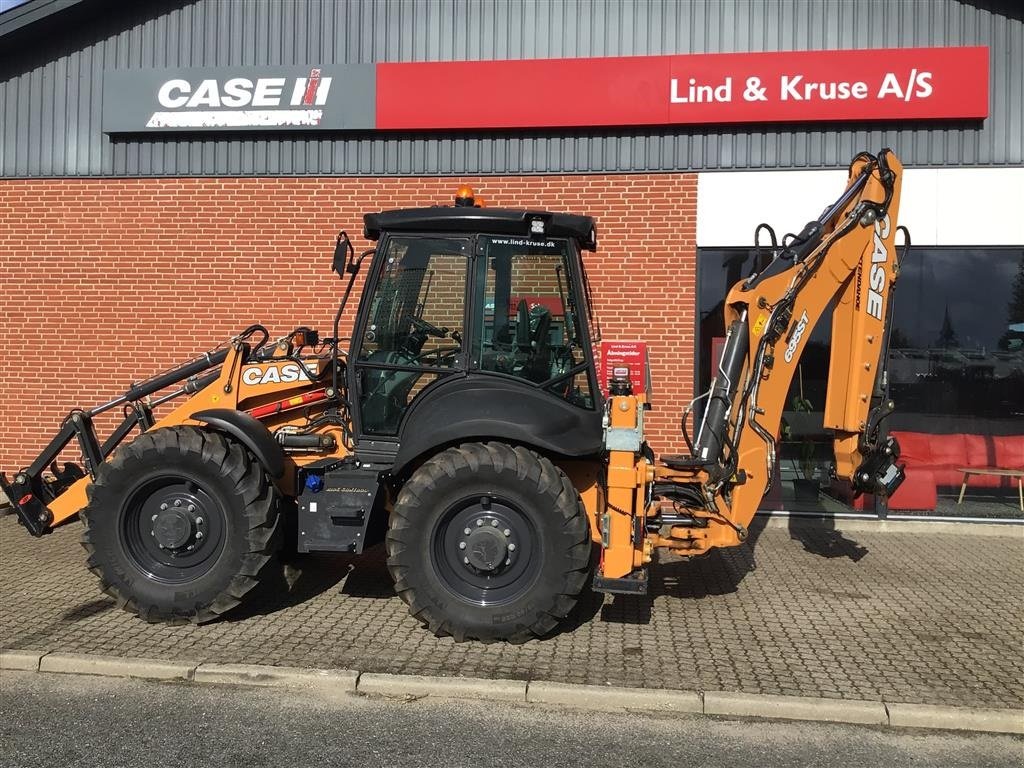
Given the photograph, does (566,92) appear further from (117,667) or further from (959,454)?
(117,667)

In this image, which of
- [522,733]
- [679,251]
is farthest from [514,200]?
[522,733]

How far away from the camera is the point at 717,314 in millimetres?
8922

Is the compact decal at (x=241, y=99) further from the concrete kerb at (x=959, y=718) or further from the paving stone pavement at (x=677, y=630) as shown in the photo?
the concrete kerb at (x=959, y=718)

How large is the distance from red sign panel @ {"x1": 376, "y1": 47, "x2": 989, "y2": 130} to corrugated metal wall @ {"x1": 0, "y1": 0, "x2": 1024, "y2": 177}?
20cm

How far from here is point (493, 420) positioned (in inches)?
198

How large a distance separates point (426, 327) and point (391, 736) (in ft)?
8.37

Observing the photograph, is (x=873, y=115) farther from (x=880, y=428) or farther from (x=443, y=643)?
(x=443, y=643)

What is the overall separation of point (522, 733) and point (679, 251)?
6059 millimetres

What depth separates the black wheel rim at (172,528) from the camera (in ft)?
17.2

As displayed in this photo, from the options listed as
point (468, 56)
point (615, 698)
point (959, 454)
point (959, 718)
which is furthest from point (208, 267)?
point (959, 454)

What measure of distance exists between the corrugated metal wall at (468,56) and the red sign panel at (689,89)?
0.65 ft

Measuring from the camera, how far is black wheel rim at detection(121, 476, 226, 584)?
17.2ft

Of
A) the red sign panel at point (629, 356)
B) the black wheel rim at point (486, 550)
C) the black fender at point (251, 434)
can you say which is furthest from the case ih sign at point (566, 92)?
the black wheel rim at point (486, 550)

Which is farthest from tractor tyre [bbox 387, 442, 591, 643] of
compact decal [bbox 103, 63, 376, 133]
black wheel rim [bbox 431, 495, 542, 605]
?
compact decal [bbox 103, 63, 376, 133]
